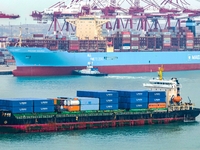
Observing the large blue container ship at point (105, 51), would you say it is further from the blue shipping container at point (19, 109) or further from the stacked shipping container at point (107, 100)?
the blue shipping container at point (19, 109)

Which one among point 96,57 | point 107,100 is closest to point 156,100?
point 107,100

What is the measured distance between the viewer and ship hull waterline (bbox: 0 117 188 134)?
31.4m

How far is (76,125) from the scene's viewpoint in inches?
1291

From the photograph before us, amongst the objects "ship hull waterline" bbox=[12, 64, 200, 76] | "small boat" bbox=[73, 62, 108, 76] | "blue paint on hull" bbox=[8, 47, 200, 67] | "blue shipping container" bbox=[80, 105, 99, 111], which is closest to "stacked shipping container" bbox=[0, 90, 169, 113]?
"blue shipping container" bbox=[80, 105, 99, 111]

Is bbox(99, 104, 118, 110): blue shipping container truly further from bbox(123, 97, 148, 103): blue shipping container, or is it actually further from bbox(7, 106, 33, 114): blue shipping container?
bbox(7, 106, 33, 114): blue shipping container

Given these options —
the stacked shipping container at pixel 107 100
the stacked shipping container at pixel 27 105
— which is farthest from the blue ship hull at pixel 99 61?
the stacked shipping container at pixel 27 105

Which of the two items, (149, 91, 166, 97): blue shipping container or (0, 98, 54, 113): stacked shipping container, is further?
(149, 91, 166, 97): blue shipping container

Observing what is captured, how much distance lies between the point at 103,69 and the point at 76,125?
3744 cm

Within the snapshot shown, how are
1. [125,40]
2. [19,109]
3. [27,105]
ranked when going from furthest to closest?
[125,40]
[27,105]
[19,109]

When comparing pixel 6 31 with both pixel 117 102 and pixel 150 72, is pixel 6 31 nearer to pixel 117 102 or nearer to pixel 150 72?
pixel 150 72

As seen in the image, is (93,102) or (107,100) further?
(107,100)

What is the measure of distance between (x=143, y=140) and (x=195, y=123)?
15.6 ft

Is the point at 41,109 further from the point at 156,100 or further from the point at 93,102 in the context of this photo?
the point at 156,100

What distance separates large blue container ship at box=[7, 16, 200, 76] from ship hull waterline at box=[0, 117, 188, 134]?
105 feet
